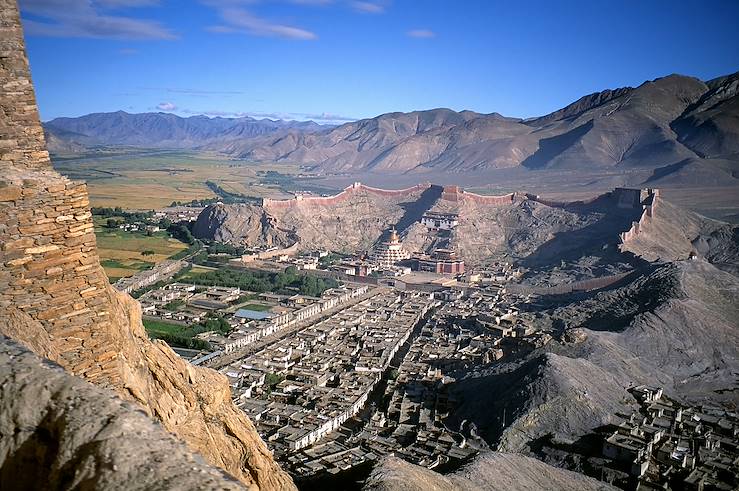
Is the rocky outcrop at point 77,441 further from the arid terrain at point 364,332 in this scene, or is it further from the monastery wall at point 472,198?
the monastery wall at point 472,198

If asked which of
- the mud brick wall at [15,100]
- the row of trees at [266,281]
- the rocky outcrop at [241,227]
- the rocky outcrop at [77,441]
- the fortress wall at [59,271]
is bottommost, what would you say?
the row of trees at [266,281]

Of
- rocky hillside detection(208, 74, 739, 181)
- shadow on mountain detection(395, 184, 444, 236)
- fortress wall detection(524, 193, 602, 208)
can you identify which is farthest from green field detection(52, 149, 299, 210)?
fortress wall detection(524, 193, 602, 208)

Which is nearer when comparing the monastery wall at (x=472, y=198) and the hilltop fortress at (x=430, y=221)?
the hilltop fortress at (x=430, y=221)

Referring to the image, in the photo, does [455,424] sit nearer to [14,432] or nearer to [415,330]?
[415,330]

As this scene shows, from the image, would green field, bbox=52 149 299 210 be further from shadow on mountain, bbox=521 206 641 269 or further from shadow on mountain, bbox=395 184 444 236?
shadow on mountain, bbox=521 206 641 269

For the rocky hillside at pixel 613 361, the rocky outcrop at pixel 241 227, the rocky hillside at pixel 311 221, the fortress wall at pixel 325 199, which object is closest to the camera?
the rocky hillside at pixel 613 361

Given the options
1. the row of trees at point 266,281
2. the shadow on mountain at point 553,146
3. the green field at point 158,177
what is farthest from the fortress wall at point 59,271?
the shadow on mountain at point 553,146
